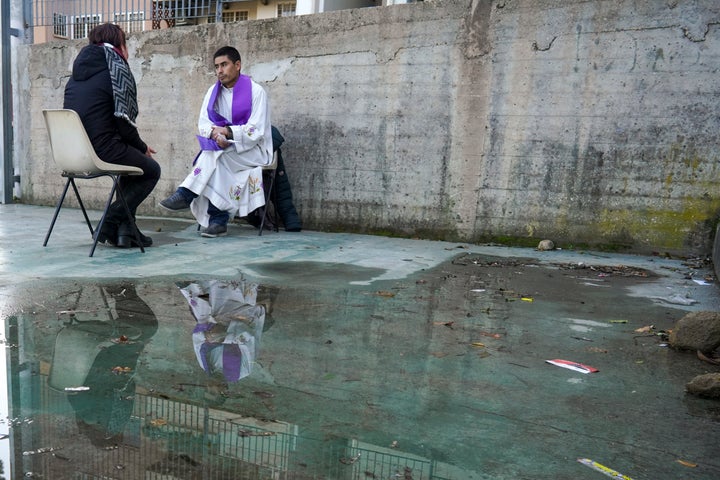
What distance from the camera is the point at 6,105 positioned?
7.88m

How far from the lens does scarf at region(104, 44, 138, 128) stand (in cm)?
441

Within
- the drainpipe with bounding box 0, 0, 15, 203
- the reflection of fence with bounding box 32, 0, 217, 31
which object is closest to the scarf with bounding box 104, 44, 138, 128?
the reflection of fence with bounding box 32, 0, 217, 31

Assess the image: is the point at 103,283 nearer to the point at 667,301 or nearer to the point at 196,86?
the point at 667,301

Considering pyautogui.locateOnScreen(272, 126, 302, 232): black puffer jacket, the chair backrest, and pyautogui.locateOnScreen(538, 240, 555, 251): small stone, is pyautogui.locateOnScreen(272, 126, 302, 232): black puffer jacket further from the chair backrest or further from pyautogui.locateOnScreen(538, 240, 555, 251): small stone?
pyautogui.locateOnScreen(538, 240, 555, 251): small stone

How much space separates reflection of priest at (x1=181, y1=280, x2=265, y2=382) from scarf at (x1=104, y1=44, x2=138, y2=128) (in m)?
1.73

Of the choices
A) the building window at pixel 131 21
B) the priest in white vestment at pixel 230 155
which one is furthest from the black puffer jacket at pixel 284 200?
the building window at pixel 131 21

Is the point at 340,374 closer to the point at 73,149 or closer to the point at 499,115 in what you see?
the point at 73,149

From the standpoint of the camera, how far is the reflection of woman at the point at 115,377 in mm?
1627

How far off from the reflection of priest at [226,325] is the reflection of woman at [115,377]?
21cm

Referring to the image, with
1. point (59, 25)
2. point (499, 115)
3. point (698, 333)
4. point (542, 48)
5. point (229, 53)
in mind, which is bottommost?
point (698, 333)

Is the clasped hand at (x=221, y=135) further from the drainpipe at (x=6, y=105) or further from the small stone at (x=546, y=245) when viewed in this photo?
the drainpipe at (x=6, y=105)

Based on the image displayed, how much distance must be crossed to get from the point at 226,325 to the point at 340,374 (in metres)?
0.73

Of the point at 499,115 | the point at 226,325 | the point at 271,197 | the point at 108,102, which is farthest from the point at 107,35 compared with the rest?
the point at 499,115

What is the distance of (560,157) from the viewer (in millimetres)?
5344
